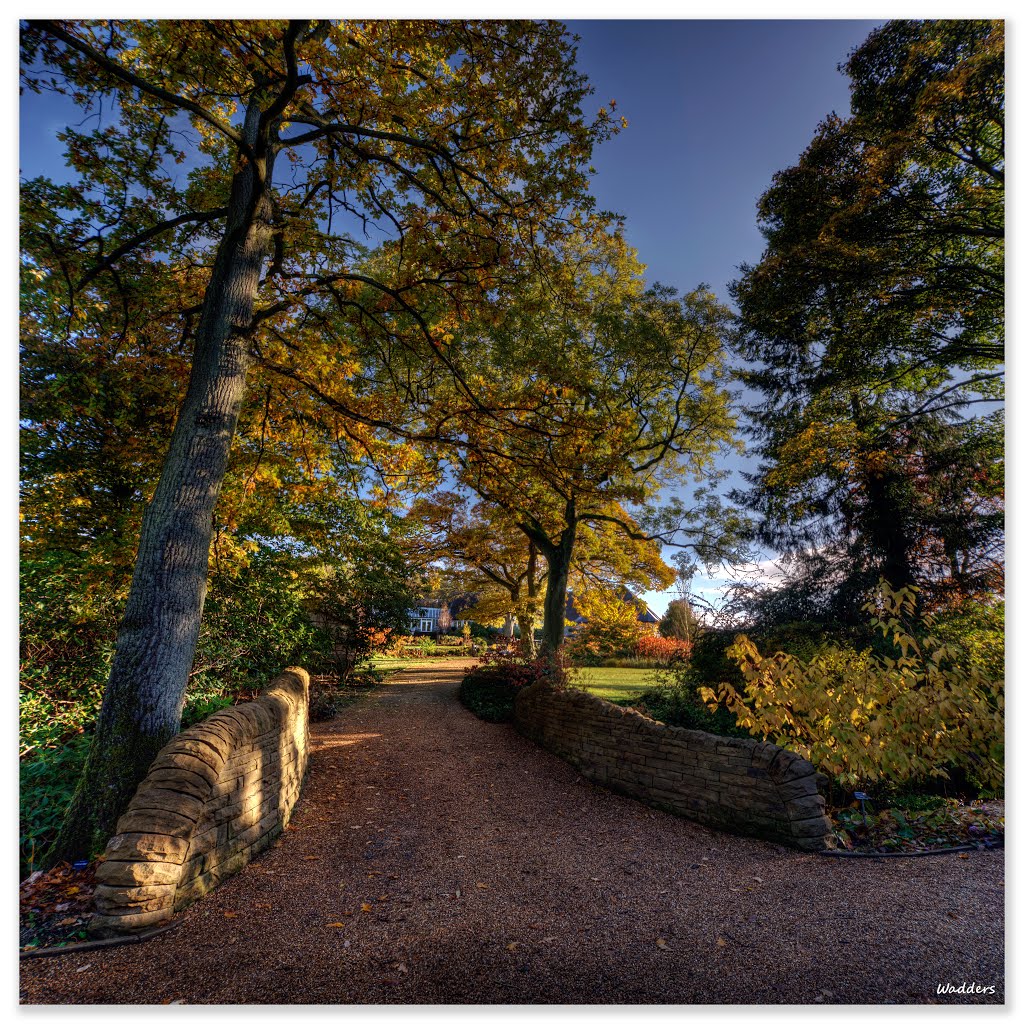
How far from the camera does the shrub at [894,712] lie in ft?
10.4

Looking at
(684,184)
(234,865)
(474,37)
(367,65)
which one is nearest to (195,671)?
(234,865)

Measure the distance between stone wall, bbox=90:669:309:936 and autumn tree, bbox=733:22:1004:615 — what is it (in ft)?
17.2

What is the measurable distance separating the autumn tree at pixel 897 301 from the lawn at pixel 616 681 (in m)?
5.91

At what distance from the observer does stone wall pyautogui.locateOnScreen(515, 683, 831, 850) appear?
3.35 m

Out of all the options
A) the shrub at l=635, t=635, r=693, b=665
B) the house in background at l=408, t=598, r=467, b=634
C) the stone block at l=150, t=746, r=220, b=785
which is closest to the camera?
the stone block at l=150, t=746, r=220, b=785

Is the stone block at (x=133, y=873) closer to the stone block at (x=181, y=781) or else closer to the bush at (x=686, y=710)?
the stone block at (x=181, y=781)

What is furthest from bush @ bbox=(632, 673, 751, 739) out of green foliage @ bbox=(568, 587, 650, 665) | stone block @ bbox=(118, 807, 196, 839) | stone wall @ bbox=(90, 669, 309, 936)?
stone block @ bbox=(118, 807, 196, 839)

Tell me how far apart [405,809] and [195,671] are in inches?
107

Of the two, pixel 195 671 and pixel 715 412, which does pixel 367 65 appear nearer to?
pixel 195 671

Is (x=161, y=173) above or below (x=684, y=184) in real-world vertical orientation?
above

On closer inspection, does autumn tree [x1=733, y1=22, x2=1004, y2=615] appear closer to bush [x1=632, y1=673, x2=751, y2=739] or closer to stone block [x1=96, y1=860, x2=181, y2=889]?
bush [x1=632, y1=673, x2=751, y2=739]

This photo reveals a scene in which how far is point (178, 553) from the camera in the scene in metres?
3.05

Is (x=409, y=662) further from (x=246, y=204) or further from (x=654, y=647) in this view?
(x=246, y=204)

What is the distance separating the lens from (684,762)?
4074 millimetres
